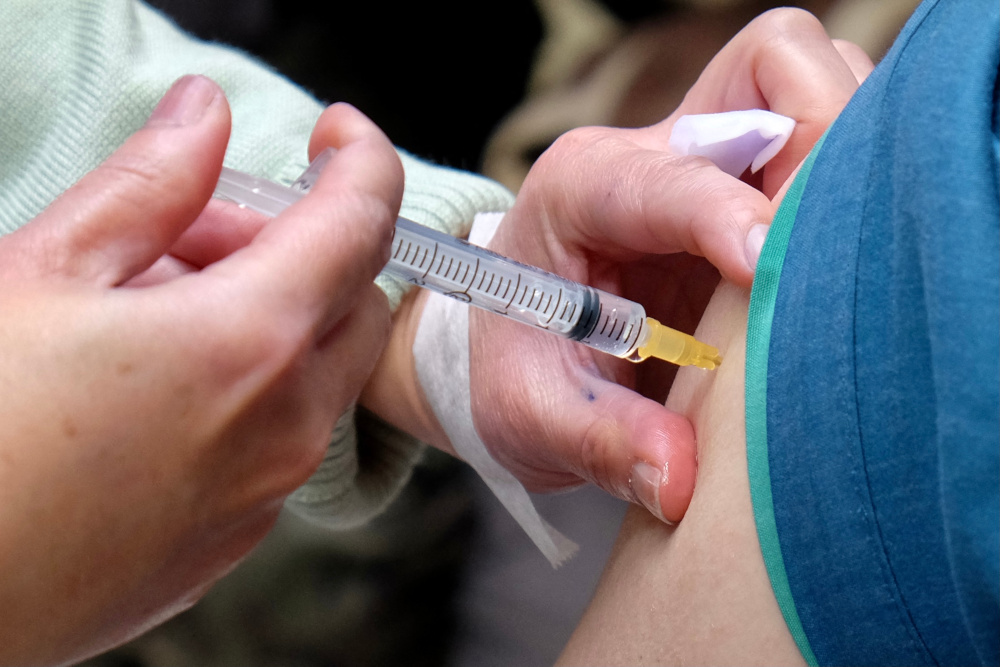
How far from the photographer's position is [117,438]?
15.4 inches

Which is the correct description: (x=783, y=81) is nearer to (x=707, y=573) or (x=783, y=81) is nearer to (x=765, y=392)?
(x=765, y=392)

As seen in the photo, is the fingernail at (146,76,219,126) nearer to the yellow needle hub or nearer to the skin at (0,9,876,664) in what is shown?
the skin at (0,9,876,664)

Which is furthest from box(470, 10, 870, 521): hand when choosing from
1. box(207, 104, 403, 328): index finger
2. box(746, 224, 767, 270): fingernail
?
box(207, 104, 403, 328): index finger

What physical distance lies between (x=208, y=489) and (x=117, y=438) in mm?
73

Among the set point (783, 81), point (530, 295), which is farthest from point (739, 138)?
point (530, 295)

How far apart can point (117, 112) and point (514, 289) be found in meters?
0.56

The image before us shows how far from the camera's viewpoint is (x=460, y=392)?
82cm

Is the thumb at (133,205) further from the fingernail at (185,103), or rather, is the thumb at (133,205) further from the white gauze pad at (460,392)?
the white gauze pad at (460,392)

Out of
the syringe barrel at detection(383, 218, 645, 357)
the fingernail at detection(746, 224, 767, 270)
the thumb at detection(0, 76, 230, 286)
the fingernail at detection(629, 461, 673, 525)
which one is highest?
the fingernail at detection(746, 224, 767, 270)

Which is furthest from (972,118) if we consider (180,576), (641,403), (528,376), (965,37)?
(180,576)

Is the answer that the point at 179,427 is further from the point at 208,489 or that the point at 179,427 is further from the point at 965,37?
the point at 965,37

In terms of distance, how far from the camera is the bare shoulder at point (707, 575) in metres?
0.45

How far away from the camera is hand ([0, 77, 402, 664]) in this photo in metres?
0.38

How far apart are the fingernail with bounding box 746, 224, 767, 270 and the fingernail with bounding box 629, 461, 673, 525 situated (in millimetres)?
161
